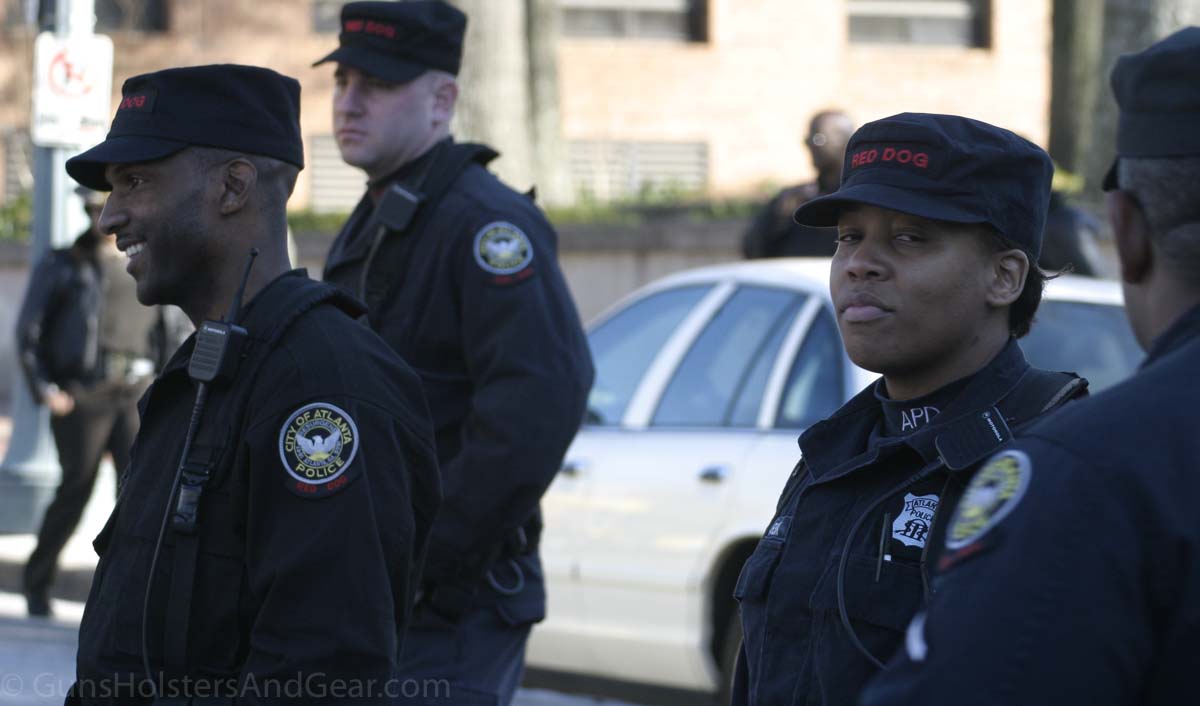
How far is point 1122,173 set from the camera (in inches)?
68.6

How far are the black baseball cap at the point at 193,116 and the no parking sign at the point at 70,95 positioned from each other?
22.7ft

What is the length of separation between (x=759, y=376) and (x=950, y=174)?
143 inches

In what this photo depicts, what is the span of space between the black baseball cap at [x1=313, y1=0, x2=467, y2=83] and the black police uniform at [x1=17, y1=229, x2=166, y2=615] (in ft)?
14.6

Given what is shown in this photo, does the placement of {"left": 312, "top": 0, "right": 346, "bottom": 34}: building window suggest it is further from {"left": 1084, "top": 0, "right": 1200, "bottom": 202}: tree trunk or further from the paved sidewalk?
the paved sidewalk

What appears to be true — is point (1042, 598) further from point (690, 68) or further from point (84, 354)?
point (690, 68)

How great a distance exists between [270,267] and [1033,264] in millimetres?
1211

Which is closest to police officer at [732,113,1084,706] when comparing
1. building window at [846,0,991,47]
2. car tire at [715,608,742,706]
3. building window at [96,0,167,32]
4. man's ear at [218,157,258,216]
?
man's ear at [218,157,258,216]

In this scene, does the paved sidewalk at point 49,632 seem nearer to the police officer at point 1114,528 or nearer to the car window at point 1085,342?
the car window at point 1085,342

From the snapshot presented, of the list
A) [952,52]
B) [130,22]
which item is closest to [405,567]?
[130,22]

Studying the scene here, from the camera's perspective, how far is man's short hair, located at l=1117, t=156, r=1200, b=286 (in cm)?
166

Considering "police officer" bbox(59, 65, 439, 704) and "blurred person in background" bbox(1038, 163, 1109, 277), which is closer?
"police officer" bbox(59, 65, 439, 704)

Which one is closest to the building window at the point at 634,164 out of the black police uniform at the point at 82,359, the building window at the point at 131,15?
→ the building window at the point at 131,15

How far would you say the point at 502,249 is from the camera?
3873 mm

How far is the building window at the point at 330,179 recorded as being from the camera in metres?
22.0
